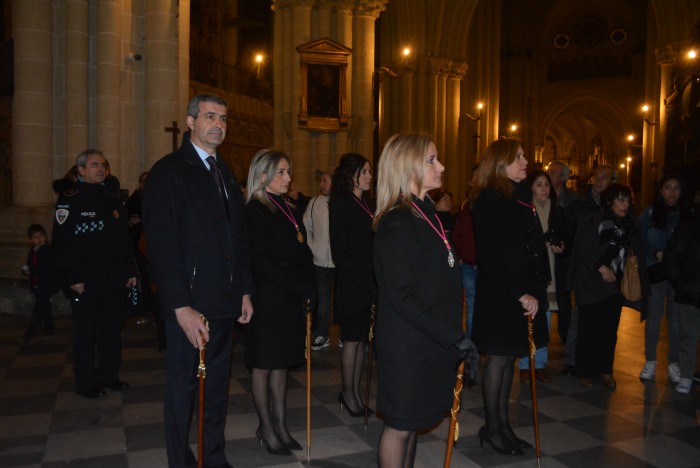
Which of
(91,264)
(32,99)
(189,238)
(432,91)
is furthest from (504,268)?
(432,91)

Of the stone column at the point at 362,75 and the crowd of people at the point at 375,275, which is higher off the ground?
the stone column at the point at 362,75

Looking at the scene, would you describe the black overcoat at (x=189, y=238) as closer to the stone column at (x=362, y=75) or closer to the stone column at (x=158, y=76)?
the stone column at (x=158, y=76)

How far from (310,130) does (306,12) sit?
7.95ft

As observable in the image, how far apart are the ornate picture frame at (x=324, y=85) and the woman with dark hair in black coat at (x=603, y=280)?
8353mm

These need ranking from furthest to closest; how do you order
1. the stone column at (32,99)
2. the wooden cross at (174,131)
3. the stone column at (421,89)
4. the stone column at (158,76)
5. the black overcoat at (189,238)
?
the stone column at (421,89), the stone column at (158,76), the wooden cross at (174,131), the stone column at (32,99), the black overcoat at (189,238)

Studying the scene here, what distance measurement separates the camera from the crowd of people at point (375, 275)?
2.87 metres

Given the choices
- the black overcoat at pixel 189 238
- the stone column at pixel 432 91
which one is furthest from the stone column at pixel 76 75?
the stone column at pixel 432 91

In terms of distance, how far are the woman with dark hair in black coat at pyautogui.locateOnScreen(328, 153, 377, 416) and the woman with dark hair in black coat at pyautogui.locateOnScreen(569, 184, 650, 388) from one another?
2241 millimetres

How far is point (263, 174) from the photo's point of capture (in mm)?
4070

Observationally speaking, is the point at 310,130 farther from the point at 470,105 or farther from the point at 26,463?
the point at 470,105

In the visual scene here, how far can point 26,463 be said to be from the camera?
12.9 ft

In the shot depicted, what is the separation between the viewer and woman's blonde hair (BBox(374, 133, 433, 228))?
2.91 metres

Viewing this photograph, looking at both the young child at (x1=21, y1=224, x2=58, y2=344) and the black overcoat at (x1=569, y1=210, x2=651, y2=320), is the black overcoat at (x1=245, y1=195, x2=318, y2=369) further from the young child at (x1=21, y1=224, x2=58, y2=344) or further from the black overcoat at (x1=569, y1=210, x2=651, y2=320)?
the young child at (x1=21, y1=224, x2=58, y2=344)

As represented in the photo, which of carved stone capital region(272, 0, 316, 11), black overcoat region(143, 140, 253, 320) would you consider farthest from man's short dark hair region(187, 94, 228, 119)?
carved stone capital region(272, 0, 316, 11)
